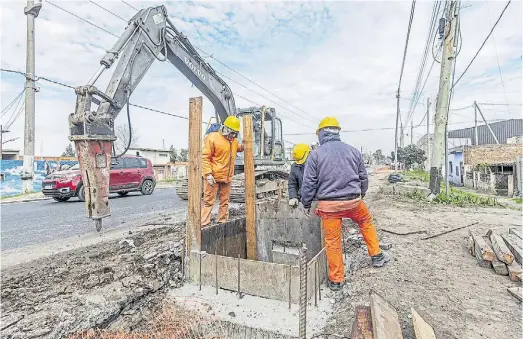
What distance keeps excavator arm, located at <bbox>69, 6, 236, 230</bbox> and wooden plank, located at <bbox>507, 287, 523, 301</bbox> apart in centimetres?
509

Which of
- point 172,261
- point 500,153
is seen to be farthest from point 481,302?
point 500,153

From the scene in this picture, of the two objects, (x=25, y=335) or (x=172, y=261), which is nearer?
(x=25, y=335)

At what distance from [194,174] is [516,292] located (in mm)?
3325

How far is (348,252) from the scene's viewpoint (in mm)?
4598

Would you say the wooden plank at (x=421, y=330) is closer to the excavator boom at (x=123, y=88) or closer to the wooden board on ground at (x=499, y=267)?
the wooden board on ground at (x=499, y=267)

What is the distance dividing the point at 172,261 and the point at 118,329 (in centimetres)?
141

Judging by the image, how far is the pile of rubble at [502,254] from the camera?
3.54m

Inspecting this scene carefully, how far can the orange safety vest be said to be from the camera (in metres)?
5.15

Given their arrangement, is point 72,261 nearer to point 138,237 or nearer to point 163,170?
point 138,237

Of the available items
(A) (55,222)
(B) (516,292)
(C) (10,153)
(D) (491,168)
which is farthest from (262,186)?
(C) (10,153)

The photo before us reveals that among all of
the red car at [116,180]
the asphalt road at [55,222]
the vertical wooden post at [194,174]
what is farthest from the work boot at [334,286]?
the red car at [116,180]

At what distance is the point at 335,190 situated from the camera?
3.48 meters

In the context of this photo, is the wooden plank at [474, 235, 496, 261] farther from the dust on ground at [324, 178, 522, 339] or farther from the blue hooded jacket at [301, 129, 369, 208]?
the blue hooded jacket at [301, 129, 369, 208]

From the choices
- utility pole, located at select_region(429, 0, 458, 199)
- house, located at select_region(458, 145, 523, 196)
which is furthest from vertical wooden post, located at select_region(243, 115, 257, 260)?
house, located at select_region(458, 145, 523, 196)
